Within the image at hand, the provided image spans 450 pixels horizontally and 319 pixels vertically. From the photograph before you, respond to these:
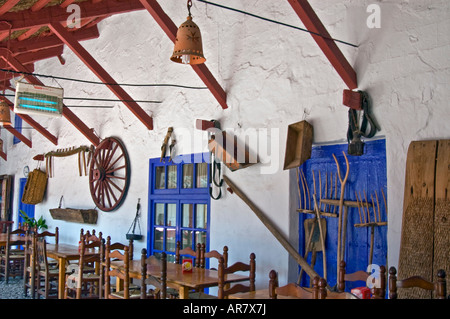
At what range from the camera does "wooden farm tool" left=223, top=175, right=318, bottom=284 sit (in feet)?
15.3

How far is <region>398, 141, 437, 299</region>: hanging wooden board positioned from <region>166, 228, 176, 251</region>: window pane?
143 inches

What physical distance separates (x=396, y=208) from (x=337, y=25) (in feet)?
6.24

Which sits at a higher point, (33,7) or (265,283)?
(33,7)

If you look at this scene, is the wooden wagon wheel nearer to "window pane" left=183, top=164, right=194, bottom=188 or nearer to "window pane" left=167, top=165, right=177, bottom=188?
"window pane" left=167, top=165, right=177, bottom=188

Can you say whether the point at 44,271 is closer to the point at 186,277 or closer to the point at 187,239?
the point at 187,239

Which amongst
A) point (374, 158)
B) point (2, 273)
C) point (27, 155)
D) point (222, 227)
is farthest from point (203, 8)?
point (27, 155)

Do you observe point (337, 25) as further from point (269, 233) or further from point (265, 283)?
point (265, 283)

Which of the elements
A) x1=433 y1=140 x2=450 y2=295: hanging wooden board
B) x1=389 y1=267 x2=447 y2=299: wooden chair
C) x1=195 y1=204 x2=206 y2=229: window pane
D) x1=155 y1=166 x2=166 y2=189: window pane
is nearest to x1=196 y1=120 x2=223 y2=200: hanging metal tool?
x1=195 y1=204 x2=206 y2=229: window pane

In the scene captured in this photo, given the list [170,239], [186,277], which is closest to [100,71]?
[170,239]

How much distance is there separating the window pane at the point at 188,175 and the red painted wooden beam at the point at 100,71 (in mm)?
998

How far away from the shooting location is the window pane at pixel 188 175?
648cm

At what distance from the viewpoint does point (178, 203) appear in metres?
6.66
